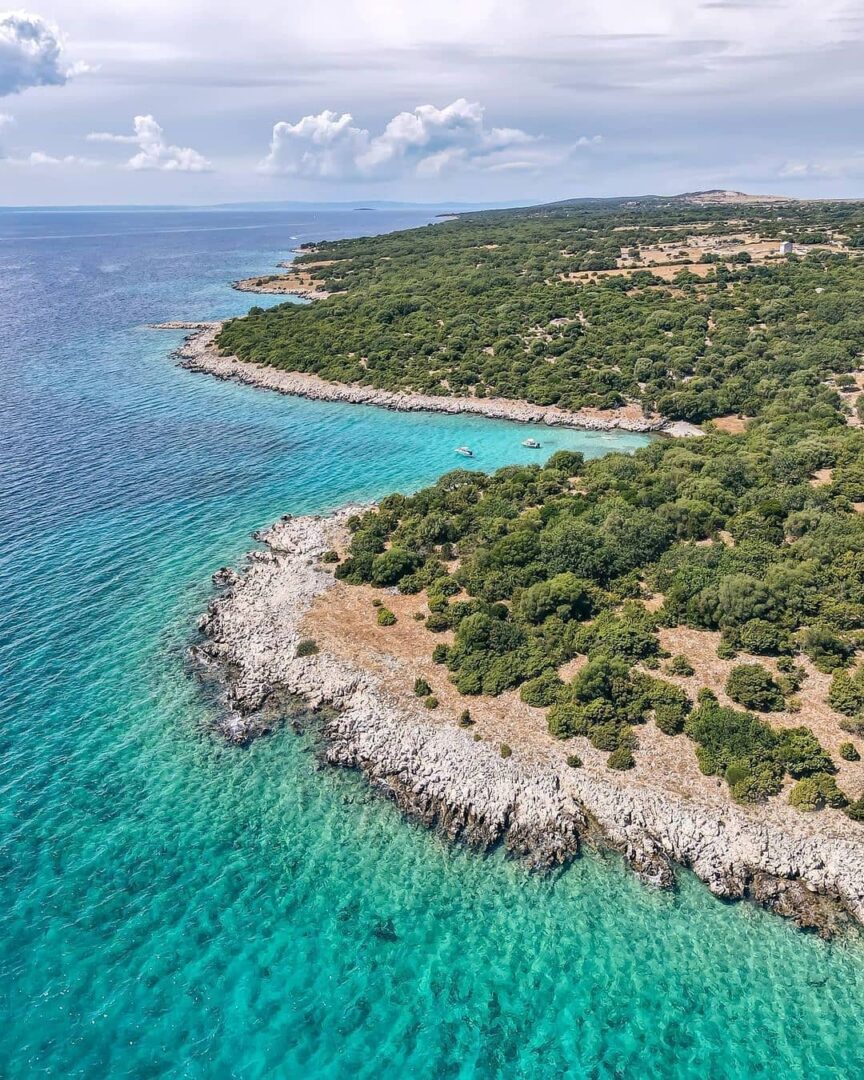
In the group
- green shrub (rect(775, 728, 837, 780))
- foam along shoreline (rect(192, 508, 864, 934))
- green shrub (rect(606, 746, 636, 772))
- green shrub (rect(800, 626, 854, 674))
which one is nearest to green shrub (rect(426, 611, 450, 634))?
foam along shoreline (rect(192, 508, 864, 934))

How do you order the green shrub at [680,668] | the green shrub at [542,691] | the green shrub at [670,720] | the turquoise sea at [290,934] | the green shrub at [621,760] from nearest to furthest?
the turquoise sea at [290,934] → the green shrub at [621,760] → the green shrub at [670,720] → the green shrub at [542,691] → the green shrub at [680,668]

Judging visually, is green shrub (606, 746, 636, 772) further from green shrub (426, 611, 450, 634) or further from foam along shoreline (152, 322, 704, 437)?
foam along shoreline (152, 322, 704, 437)

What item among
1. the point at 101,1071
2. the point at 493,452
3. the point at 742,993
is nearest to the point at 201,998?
the point at 101,1071

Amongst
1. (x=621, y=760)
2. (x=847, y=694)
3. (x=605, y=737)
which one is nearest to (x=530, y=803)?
(x=621, y=760)

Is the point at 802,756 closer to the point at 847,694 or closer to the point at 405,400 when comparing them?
the point at 847,694

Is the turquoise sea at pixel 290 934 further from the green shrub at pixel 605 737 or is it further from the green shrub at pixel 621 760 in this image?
the green shrub at pixel 605 737

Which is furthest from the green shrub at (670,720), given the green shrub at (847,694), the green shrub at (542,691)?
the green shrub at (847,694)

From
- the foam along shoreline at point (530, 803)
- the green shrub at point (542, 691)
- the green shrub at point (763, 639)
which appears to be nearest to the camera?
the foam along shoreline at point (530, 803)
